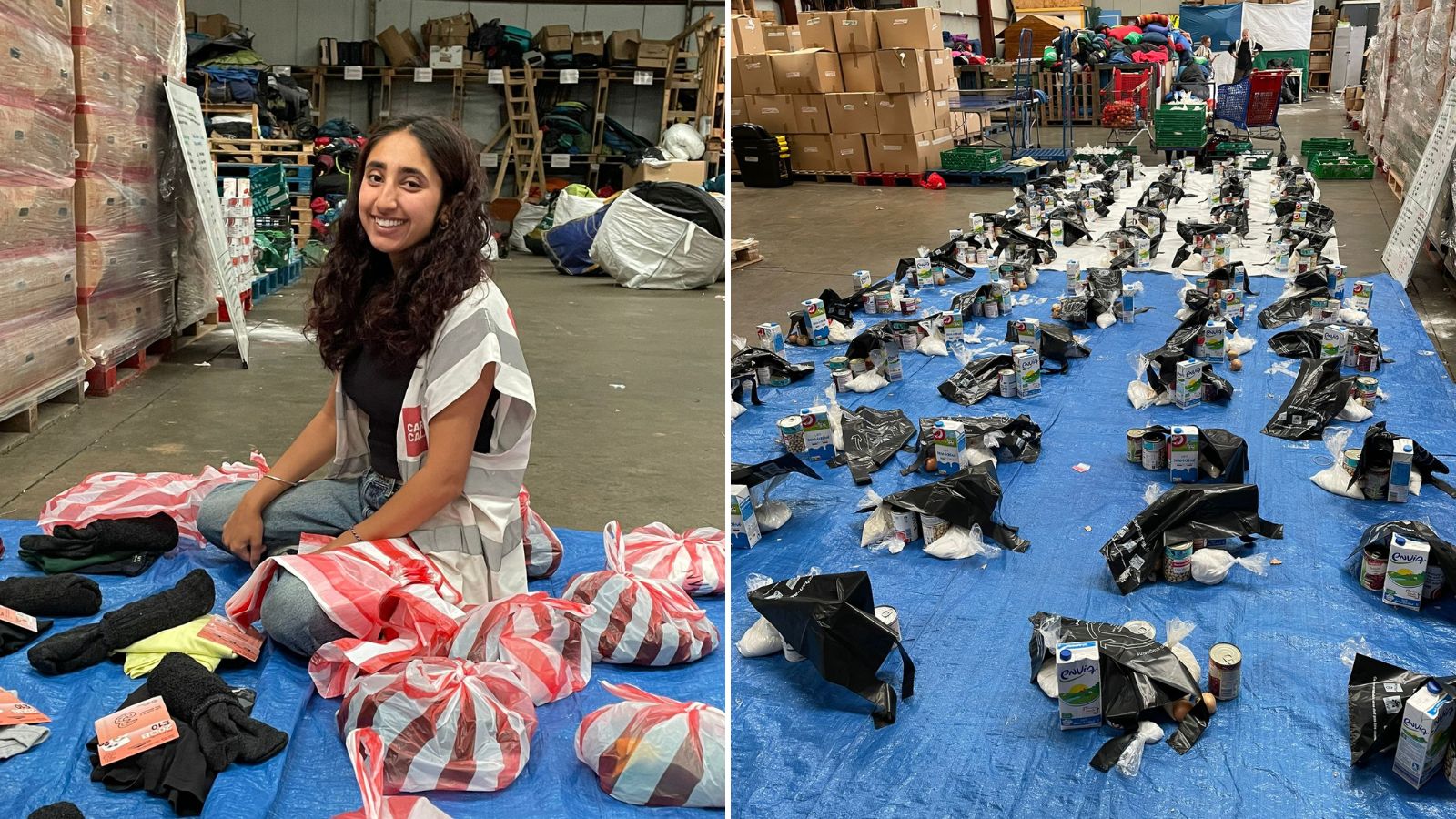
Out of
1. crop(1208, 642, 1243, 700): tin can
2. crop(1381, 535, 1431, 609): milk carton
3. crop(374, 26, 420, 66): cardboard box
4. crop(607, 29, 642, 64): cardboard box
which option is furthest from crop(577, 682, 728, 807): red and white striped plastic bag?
crop(374, 26, 420, 66): cardboard box

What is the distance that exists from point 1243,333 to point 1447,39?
12.4 ft

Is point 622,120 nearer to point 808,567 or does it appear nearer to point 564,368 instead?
point 564,368

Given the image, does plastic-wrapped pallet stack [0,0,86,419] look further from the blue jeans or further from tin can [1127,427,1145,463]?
tin can [1127,427,1145,463]

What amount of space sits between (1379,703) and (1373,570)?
2.47 feet

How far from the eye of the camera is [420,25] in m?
14.4

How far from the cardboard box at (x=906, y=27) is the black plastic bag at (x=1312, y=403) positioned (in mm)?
7580

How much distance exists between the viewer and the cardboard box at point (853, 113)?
1172 centimetres

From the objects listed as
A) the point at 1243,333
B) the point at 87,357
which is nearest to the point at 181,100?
the point at 87,357

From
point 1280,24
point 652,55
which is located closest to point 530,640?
point 652,55

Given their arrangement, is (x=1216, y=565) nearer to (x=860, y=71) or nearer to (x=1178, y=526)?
(x=1178, y=526)

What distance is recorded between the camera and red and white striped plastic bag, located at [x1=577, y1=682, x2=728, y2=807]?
2.14 meters

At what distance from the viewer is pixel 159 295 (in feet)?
19.7

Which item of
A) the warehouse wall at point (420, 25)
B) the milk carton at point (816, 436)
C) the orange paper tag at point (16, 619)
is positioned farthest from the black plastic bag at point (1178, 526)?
the warehouse wall at point (420, 25)

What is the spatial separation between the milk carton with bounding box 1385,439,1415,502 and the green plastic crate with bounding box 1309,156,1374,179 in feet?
28.5
